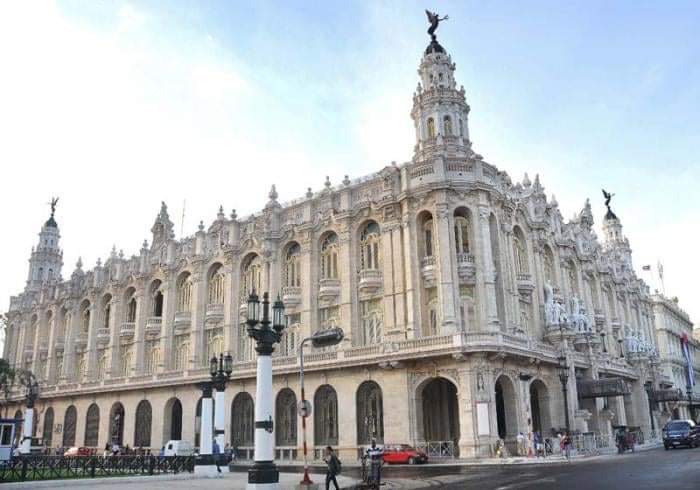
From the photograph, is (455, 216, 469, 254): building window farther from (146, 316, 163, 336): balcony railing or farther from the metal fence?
(146, 316, 163, 336): balcony railing

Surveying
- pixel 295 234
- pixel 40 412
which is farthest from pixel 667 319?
pixel 40 412

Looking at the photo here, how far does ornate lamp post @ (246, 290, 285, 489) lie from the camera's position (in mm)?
18562

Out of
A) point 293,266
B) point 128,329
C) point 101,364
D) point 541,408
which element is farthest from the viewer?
point 101,364

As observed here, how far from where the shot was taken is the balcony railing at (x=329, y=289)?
4559cm

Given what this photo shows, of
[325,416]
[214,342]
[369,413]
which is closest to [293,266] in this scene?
[214,342]

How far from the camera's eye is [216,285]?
54375 millimetres

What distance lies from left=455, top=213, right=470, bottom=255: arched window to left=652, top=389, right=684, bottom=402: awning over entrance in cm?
3242

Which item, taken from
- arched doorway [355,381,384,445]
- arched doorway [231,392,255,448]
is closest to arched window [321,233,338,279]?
arched doorway [355,381,384,445]

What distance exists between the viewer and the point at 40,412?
64.2 m

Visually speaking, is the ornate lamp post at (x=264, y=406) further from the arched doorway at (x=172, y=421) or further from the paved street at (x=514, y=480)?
the arched doorway at (x=172, y=421)

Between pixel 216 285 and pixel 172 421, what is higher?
pixel 216 285

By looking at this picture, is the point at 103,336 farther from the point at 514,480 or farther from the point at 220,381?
the point at 514,480

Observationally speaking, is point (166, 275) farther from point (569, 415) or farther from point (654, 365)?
point (654, 365)

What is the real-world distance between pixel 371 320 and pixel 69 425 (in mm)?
34175
